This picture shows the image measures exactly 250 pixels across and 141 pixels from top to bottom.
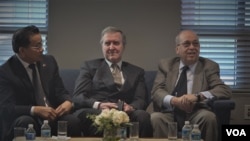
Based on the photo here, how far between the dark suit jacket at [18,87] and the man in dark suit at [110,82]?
229mm

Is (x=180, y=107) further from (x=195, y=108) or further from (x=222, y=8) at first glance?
(x=222, y=8)

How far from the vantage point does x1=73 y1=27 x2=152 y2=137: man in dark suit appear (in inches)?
165

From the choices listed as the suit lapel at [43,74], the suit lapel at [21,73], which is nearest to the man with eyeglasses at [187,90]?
the suit lapel at [43,74]

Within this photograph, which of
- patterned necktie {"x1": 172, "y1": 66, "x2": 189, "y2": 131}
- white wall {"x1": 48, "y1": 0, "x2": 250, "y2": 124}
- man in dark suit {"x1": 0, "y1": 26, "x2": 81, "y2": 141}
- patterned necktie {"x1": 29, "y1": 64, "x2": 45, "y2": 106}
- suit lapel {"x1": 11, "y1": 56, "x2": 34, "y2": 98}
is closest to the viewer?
man in dark suit {"x1": 0, "y1": 26, "x2": 81, "y2": 141}

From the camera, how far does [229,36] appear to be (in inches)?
193

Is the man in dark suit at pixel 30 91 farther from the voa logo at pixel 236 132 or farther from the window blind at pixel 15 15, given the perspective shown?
the voa logo at pixel 236 132

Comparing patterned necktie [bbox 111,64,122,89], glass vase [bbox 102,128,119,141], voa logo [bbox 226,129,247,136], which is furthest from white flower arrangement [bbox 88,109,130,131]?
patterned necktie [bbox 111,64,122,89]

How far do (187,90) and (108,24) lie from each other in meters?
1.16

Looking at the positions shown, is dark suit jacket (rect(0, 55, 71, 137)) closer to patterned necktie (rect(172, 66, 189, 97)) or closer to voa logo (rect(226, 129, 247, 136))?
patterned necktie (rect(172, 66, 189, 97))

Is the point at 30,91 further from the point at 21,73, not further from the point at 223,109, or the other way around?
the point at 223,109

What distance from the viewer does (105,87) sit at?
4.25m

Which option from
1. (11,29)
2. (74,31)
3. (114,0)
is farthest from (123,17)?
(11,29)

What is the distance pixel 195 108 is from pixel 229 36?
1.17 m

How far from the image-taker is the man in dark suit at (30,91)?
369 centimetres
